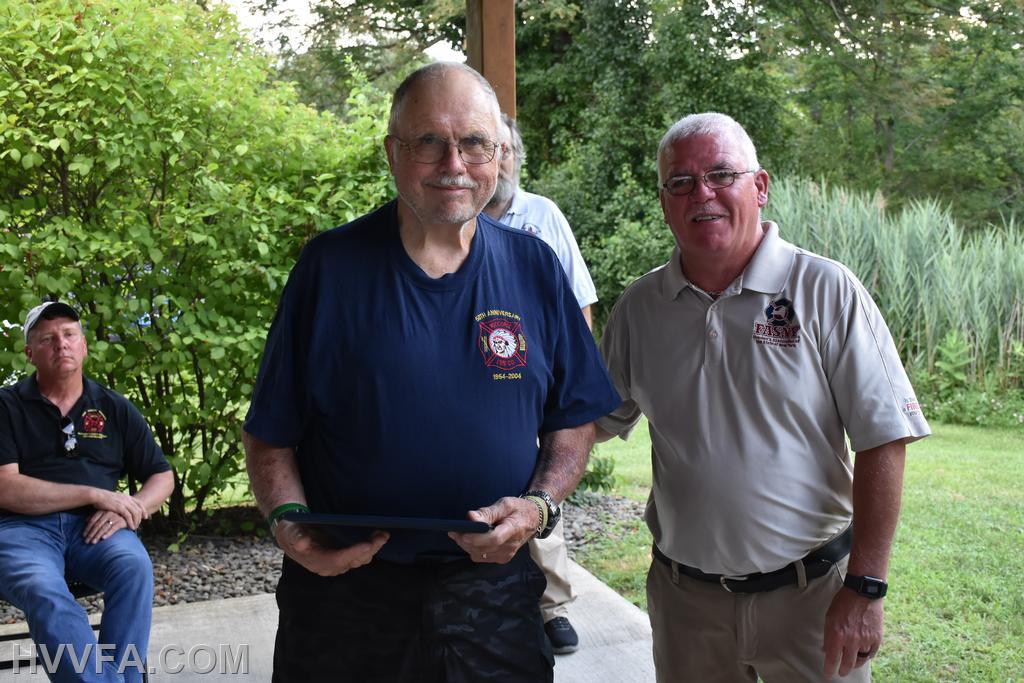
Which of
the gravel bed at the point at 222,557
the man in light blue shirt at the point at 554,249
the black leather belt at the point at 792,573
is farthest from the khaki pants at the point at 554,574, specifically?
the black leather belt at the point at 792,573

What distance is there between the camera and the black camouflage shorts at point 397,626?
175 cm

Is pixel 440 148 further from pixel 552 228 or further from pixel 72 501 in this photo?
pixel 72 501

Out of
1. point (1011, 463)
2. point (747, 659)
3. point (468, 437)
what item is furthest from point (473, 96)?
point (1011, 463)

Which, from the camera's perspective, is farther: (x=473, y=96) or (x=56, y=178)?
(x=56, y=178)

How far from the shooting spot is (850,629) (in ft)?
6.04

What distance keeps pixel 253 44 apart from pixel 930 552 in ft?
14.7

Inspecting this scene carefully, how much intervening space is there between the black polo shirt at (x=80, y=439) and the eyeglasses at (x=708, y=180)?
2.43 metres

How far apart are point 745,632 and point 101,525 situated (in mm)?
2302

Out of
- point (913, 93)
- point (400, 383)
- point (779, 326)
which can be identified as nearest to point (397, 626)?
point (400, 383)

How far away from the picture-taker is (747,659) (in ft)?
6.54

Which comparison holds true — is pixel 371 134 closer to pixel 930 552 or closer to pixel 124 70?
pixel 124 70

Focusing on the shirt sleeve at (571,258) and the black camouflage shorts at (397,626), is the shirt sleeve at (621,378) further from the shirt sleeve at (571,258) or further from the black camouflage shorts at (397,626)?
the shirt sleeve at (571,258)

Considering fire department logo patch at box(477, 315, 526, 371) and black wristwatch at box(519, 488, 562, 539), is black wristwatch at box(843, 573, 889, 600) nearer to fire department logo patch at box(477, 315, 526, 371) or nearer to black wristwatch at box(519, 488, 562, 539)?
black wristwatch at box(519, 488, 562, 539)

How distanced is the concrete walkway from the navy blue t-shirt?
1.85 m
